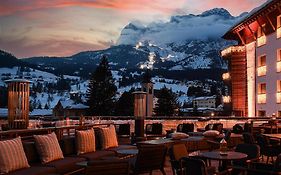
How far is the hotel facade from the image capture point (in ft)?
79.4


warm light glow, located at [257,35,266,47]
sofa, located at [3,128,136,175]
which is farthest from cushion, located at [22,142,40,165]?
warm light glow, located at [257,35,266,47]

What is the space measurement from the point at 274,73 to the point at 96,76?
29.5 meters

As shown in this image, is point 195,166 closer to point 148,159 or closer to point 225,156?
point 225,156

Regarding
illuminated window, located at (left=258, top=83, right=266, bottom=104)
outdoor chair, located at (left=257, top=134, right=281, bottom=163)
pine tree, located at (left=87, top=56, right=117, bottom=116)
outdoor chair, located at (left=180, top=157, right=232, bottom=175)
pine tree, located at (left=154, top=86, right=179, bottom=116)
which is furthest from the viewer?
pine tree, located at (left=154, top=86, right=179, bottom=116)

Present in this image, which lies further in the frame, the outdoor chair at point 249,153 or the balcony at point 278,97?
the balcony at point 278,97

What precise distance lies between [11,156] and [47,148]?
3.69 ft

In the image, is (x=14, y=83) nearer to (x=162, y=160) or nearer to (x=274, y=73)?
(x=162, y=160)

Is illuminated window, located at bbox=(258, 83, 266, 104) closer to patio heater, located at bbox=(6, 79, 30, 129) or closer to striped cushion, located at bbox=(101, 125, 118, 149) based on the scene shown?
striped cushion, located at bbox=(101, 125, 118, 149)

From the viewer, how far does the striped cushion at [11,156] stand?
19.7 feet

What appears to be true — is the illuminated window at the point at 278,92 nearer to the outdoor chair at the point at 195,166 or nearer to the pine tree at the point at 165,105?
the outdoor chair at the point at 195,166

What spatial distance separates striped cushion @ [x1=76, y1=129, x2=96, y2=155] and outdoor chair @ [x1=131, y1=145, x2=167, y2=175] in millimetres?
1642

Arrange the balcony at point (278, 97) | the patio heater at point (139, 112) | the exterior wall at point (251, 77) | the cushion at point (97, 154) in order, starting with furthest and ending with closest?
1. the exterior wall at point (251, 77)
2. the balcony at point (278, 97)
3. the patio heater at point (139, 112)
4. the cushion at point (97, 154)

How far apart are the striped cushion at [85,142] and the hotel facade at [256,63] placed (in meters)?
17.1

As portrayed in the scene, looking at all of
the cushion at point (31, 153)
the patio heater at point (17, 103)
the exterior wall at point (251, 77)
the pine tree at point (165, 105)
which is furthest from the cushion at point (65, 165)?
the pine tree at point (165, 105)
